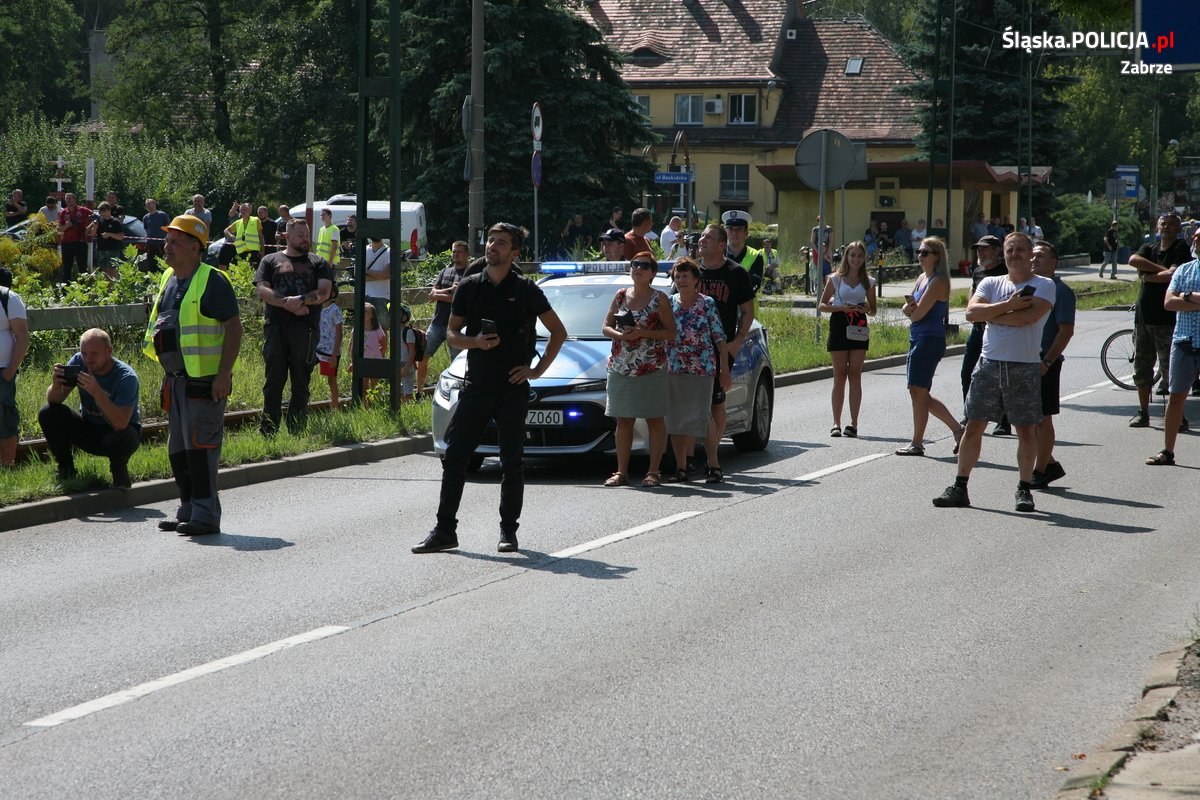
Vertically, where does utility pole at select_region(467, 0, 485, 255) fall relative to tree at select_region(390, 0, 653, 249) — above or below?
below

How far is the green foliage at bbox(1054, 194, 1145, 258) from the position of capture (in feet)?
225

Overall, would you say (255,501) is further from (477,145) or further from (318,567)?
(477,145)

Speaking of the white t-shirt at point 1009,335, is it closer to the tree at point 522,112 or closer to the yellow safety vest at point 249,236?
the yellow safety vest at point 249,236

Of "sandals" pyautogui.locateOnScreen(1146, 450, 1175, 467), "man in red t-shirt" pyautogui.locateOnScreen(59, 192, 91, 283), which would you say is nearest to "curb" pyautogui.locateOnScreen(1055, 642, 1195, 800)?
"sandals" pyautogui.locateOnScreen(1146, 450, 1175, 467)

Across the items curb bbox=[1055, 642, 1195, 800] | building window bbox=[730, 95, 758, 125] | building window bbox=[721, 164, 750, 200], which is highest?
building window bbox=[730, 95, 758, 125]

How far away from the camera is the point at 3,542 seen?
33.2 ft

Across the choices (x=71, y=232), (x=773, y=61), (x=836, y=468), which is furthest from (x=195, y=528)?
(x=773, y=61)

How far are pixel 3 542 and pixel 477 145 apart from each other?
12.2 metres

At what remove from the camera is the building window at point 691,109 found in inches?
3091

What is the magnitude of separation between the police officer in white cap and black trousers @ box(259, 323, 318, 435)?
3649mm

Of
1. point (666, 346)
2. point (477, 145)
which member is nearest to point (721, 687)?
point (666, 346)

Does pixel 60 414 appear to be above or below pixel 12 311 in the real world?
below

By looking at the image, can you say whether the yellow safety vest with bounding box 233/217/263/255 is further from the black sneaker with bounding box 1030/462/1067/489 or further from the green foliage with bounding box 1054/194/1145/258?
the green foliage with bounding box 1054/194/1145/258

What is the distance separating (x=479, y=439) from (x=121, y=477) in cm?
324
